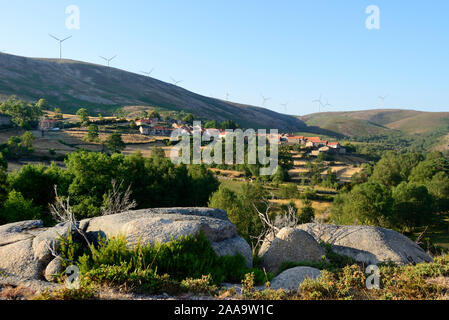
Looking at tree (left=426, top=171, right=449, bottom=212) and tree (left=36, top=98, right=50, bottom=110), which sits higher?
tree (left=36, top=98, right=50, bottom=110)

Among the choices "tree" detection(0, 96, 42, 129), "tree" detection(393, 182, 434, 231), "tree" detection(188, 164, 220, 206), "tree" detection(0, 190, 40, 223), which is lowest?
"tree" detection(393, 182, 434, 231)

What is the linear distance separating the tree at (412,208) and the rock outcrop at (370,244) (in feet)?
159

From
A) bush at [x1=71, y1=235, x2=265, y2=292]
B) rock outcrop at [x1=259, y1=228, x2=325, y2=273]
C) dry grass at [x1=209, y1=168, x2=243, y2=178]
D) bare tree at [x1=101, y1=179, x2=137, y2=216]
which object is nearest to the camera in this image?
bush at [x1=71, y1=235, x2=265, y2=292]

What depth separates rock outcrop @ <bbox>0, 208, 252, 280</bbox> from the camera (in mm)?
12750

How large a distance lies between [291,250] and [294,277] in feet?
14.3

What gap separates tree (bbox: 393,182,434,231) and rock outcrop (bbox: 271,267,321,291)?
58.9 m

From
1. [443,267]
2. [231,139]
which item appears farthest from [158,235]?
[231,139]

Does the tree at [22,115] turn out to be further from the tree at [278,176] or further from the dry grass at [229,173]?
the tree at [278,176]

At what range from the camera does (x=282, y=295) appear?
8.98m

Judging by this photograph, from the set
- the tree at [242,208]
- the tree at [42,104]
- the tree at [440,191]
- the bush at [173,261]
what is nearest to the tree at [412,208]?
the tree at [440,191]

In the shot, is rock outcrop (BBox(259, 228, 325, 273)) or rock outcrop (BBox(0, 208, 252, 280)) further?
rock outcrop (BBox(259, 228, 325, 273))

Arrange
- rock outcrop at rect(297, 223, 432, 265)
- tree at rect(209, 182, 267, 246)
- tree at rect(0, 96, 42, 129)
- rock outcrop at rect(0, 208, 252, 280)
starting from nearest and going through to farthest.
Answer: rock outcrop at rect(0, 208, 252, 280) → rock outcrop at rect(297, 223, 432, 265) → tree at rect(209, 182, 267, 246) → tree at rect(0, 96, 42, 129)

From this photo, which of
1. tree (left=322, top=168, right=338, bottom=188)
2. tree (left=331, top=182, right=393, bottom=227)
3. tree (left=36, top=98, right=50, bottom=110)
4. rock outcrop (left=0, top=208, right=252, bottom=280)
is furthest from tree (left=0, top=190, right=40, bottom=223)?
tree (left=36, top=98, right=50, bottom=110)

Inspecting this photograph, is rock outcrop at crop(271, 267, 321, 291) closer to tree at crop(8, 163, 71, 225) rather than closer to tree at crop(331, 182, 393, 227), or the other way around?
tree at crop(8, 163, 71, 225)
